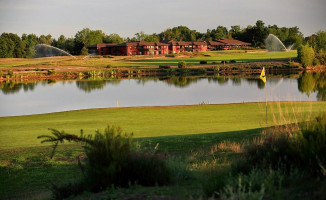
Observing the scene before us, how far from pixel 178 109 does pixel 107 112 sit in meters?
4.34

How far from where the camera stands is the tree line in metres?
136

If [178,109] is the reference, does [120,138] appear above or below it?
above

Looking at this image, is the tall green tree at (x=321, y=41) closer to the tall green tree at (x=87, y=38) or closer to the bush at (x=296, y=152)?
the tall green tree at (x=87, y=38)

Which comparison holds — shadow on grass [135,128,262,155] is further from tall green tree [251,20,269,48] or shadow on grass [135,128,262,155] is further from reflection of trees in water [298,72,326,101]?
tall green tree [251,20,269,48]

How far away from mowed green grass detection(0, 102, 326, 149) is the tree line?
88.9 metres

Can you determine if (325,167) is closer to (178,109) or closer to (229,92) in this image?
(178,109)

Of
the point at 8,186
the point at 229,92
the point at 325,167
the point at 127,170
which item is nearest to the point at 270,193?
the point at 325,167

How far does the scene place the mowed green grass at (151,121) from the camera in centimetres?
1795

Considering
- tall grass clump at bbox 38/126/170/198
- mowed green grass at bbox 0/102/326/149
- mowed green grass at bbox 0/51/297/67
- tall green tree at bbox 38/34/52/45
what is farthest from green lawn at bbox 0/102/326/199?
tall green tree at bbox 38/34/52/45

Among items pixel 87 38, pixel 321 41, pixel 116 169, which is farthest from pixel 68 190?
pixel 87 38

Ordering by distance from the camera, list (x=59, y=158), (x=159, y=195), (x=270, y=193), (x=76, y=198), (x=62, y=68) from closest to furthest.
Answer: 1. (x=270, y=193)
2. (x=159, y=195)
3. (x=76, y=198)
4. (x=59, y=158)
5. (x=62, y=68)

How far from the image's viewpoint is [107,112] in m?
26.0

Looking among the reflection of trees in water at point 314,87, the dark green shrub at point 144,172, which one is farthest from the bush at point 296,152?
the reflection of trees in water at point 314,87

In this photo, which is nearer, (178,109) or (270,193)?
(270,193)
